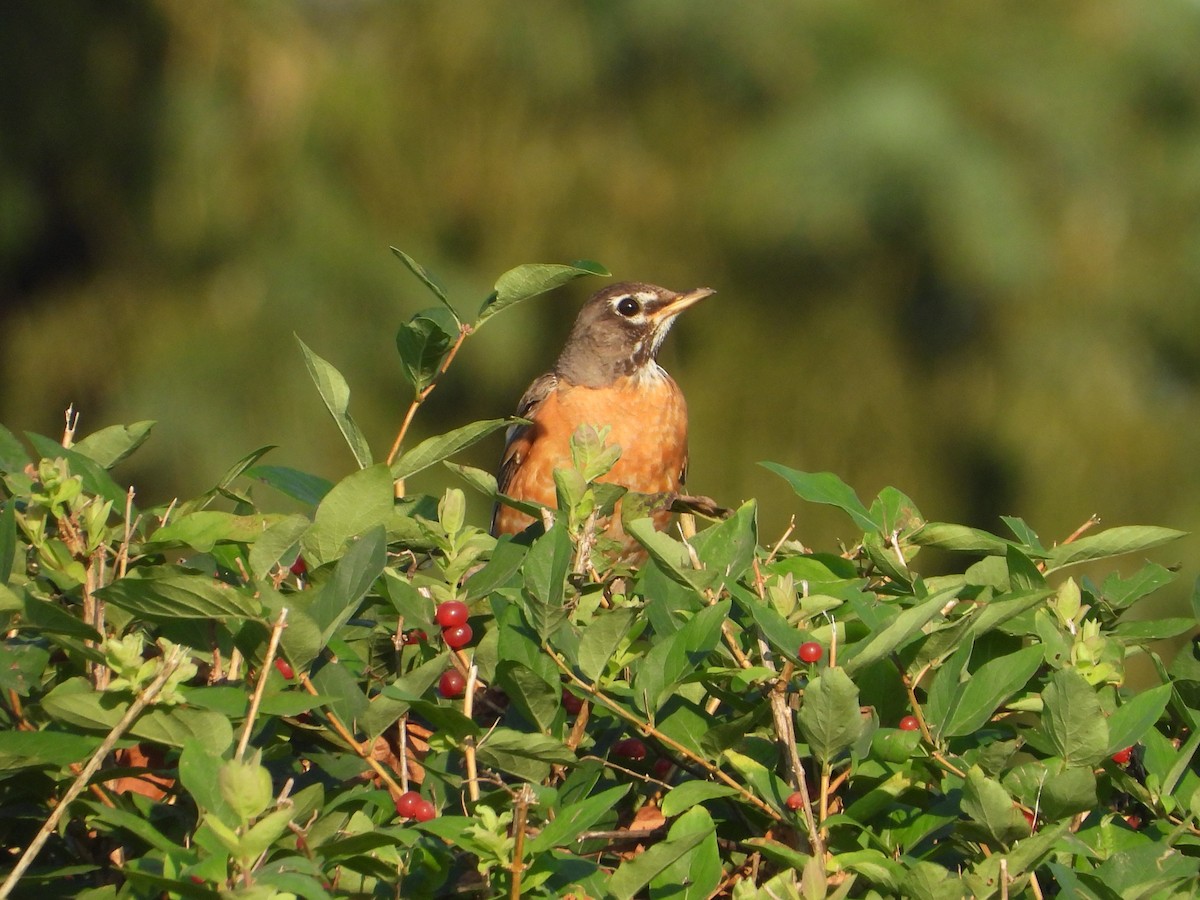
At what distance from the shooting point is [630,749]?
→ 1678 mm

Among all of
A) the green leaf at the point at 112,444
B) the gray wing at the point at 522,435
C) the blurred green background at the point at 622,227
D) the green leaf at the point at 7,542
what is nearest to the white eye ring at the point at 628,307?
the gray wing at the point at 522,435

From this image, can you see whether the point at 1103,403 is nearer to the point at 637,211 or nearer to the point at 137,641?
the point at 637,211

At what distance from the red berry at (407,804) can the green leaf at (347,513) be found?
0.35m

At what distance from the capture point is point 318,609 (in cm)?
154

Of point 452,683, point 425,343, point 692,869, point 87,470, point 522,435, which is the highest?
point 425,343

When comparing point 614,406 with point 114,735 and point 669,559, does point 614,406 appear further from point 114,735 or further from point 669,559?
point 114,735

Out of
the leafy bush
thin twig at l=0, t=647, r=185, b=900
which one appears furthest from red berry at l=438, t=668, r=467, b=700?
thin twig at l=0, t=647, r=185, b=900

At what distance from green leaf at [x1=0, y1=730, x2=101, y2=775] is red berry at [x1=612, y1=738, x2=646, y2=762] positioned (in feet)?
1.80

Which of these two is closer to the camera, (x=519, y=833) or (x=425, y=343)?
(x=519, y=833)

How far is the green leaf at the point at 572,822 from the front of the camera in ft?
4.52

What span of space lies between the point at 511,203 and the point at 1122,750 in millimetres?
6719

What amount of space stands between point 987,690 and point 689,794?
1.08 ft

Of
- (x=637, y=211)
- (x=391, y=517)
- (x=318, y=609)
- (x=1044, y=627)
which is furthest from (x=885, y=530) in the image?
(x=637, y=211)

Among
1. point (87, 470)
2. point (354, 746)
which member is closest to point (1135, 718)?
point (354, 746)
